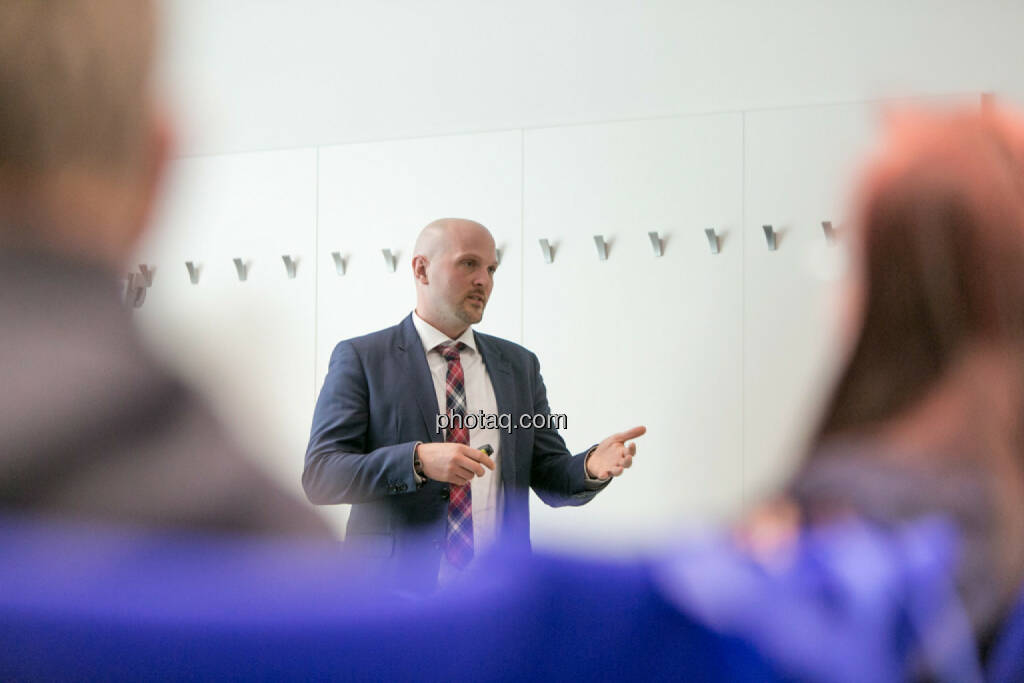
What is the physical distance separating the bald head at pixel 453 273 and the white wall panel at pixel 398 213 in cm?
62

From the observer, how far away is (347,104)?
116 inches

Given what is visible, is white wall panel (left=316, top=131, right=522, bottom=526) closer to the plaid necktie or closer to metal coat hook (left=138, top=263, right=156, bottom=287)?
the plaid necktie

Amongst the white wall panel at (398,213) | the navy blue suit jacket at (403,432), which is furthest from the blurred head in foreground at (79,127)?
the white wall panel at (398,213)

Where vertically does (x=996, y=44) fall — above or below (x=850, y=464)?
above

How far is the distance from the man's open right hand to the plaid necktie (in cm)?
19

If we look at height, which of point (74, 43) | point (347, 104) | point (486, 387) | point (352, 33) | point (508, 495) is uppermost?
point (352, 33)

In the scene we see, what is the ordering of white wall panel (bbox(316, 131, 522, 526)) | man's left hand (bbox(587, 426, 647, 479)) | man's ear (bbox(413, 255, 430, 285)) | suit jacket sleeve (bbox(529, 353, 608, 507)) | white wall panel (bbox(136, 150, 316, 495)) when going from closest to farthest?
white wall panel (bbox(136, 150, 316, 495)) < man's left hand (bbox(587, 426, 647, 479)) < suit jacket sleeve (bbox(529, 353, 608, 507)) < man's ear (bbox(413, 255, 430, 285)) < white wall panel (bbox(316, 131, 522, 526))

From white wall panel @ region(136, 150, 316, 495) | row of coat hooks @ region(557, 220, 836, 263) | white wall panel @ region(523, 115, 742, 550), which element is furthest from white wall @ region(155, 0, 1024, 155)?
white wall panel @ region(136, 150, 316, 495)

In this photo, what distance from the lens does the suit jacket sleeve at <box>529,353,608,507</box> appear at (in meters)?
1.40

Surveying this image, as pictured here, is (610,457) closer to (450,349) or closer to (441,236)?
(450,349)

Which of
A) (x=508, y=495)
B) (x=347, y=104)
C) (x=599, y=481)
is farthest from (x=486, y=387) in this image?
(x=347, y=104)

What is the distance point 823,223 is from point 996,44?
557mm

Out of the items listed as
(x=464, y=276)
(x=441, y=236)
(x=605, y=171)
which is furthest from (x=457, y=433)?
A: (x=605, y=171)

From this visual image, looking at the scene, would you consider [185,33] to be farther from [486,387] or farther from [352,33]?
[352,33]
